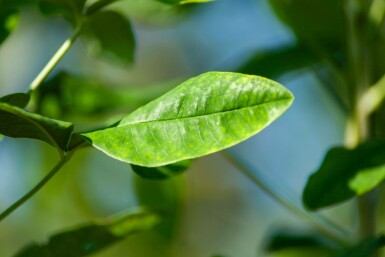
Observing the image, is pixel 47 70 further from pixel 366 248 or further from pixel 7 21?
pixel 366 248

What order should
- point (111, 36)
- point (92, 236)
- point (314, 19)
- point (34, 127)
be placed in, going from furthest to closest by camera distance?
point (314, 19), point (111, 36), point (92, 236), point (34, 127)

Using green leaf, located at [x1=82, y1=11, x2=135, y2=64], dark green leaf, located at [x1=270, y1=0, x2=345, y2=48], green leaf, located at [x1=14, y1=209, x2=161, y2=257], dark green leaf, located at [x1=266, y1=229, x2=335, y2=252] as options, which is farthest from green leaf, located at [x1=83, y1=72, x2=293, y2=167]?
dark green leaf, located at [x1=266, y1=229, x2=335, y2=252]

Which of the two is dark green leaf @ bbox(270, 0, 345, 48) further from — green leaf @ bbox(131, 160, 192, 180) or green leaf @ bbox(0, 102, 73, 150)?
green leaf @ bbox(0, 102, 73, 150)

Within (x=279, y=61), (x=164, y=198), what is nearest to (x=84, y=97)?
(x=164, y=198)

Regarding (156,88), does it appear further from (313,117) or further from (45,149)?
(313,117)

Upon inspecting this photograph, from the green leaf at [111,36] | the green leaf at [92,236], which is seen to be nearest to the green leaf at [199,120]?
the green leaf at [92,236]

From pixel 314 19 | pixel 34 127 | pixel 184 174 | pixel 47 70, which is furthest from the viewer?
pixel 184 174

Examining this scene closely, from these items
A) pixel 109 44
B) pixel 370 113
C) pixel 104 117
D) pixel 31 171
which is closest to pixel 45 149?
pixel 31 171
